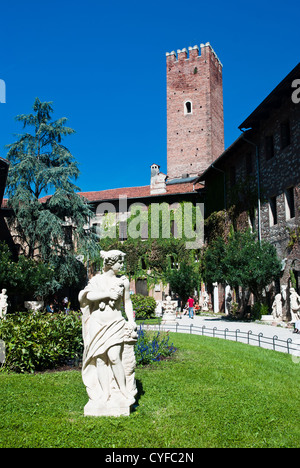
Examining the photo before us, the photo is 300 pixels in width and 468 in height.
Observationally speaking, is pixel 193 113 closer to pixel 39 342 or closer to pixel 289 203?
pixel 289 203

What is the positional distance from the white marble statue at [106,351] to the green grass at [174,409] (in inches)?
8.7

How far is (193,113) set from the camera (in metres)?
39.3

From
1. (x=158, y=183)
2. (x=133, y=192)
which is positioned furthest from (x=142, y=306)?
Answer: (x=133, y=192)

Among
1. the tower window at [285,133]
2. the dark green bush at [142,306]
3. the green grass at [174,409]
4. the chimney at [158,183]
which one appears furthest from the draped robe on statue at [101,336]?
the chimney at [158,183]

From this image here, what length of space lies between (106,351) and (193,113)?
123 ft

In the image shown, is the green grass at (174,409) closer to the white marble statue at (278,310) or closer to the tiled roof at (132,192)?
the white marble statue at (278,310)

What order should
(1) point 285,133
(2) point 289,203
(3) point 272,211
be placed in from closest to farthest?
(2) point 289,203, (1) point 285,133, (3) point 272,211

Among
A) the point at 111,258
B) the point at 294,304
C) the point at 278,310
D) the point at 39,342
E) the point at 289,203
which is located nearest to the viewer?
the point at 111,258

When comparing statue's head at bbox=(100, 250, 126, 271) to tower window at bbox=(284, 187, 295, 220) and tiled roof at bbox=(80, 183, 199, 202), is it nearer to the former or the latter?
tower window at bbox=(284, 187, 295, 220)

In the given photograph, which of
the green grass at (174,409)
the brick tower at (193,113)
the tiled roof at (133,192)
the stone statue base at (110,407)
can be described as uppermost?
the brick tower at (193,113)

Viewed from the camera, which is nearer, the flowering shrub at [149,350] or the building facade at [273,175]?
the flowering shrub at [149,350]

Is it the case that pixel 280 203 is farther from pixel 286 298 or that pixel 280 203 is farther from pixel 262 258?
pixel 286 298

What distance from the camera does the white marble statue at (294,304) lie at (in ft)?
50.8
